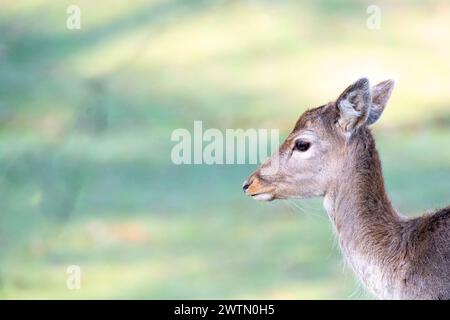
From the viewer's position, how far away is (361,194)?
18.9ft

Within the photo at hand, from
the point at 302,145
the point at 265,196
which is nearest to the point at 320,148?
the point at 302,145

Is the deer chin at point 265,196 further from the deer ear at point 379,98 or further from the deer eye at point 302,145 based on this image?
the deer ear at point 379,98

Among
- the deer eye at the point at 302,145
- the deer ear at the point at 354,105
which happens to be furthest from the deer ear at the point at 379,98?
the deer eye at the point at 302,145

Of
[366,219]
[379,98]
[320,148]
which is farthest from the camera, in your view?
[379,98]

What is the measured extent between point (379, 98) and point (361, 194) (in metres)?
0.61

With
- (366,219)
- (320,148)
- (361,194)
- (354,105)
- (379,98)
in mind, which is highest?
(379,98)

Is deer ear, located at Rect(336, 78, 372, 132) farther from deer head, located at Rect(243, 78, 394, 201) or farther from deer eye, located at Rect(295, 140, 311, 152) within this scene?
deer eye, located at Rect(295, 140, 311, 152)

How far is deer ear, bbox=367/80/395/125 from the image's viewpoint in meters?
5.97

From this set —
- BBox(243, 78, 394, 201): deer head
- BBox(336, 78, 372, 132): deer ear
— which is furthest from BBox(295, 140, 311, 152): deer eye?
BBox(336, 78, 372, 132): deer ear

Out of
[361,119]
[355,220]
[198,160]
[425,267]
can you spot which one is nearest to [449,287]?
[425,267]

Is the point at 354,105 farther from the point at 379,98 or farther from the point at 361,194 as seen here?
the point at 361,194
